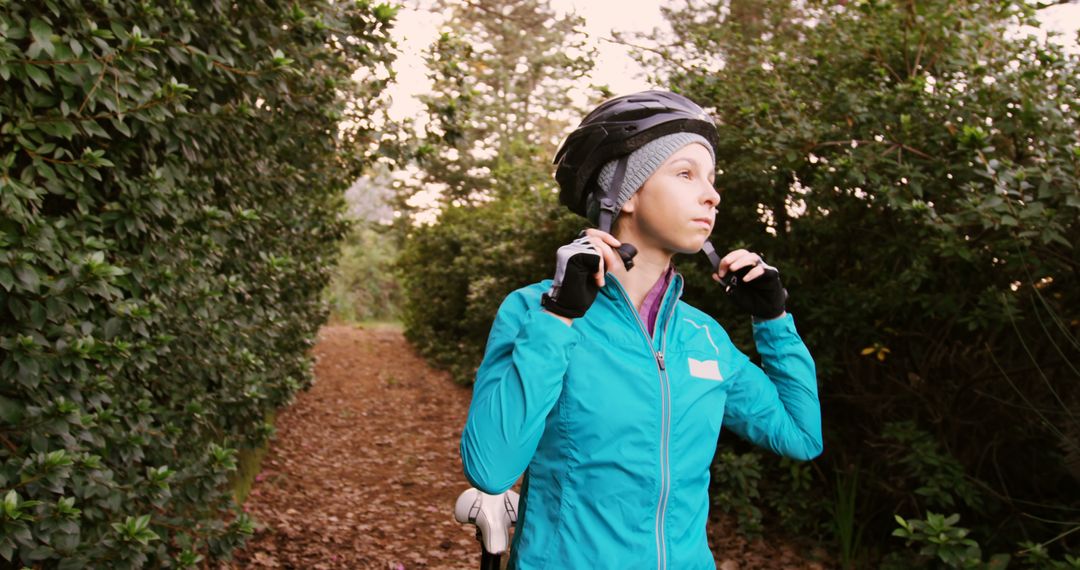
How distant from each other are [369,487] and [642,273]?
251 inches

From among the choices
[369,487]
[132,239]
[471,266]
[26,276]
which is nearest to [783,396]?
[26,276]

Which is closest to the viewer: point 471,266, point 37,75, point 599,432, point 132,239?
point 599,432

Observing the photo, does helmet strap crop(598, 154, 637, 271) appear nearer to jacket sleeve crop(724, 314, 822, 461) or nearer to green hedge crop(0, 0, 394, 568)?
jacket sleeve crop(724, 314, 822, 461)

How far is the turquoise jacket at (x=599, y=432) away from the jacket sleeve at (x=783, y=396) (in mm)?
119

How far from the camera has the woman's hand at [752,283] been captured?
74.5 inches

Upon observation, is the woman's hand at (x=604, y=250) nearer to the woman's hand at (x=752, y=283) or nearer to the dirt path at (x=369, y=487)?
the woman's hand at (x=752, y=283)

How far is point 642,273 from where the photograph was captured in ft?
6.34

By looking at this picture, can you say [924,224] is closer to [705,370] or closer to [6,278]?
[705,370]

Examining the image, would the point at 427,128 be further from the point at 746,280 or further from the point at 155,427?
the point at 746,280

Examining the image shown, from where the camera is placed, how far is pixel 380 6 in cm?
433

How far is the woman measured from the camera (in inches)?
64.9

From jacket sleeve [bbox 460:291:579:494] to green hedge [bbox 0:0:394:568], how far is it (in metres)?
1.58

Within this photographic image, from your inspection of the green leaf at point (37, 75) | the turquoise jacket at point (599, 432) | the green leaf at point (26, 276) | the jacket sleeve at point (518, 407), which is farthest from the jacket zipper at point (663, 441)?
the green leaf at point (37, 75)

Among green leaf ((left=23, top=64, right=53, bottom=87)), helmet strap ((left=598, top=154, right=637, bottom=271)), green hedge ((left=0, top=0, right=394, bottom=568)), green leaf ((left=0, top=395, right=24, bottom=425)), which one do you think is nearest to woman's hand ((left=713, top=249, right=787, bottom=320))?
helmet strap ((left=598, top=154, right=637, bottom=271))
